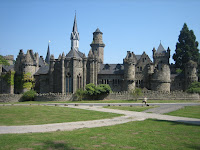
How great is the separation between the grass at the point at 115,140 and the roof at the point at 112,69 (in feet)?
170

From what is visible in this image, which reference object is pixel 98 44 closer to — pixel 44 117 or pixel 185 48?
pixel 185 48

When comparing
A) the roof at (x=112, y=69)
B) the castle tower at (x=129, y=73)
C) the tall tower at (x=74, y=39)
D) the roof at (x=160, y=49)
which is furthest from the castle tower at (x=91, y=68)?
the tall tower at (x=74, y=39)

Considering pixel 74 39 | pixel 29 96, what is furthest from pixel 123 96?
pixel 74 39

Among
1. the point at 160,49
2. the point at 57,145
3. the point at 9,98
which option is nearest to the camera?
the point at 57,145

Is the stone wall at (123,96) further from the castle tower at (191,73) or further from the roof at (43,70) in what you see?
the castle tower at (191,73)

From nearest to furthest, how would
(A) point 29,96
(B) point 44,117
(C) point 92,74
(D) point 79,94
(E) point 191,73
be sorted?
(B) point 44,117
(D) point 79,94
(A) point 29,96
(C) point 92,74
(E) point 191,73

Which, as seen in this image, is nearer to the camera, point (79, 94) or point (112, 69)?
point (79, 94)

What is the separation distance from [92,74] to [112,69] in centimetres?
844

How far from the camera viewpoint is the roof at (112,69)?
69756 mm

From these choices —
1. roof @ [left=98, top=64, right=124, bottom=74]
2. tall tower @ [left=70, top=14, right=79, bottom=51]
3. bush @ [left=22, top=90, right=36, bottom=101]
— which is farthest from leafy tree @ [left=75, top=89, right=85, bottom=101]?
tall tower @ [left=70, top=14, right=79, bottom=51]

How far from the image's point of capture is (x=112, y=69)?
71062 mm

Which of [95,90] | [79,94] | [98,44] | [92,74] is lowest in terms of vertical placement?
[79,94]

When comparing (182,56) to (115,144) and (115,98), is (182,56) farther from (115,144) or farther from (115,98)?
(115,144)

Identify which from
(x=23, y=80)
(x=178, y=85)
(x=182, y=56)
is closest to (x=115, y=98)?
(x=178, y=85)
